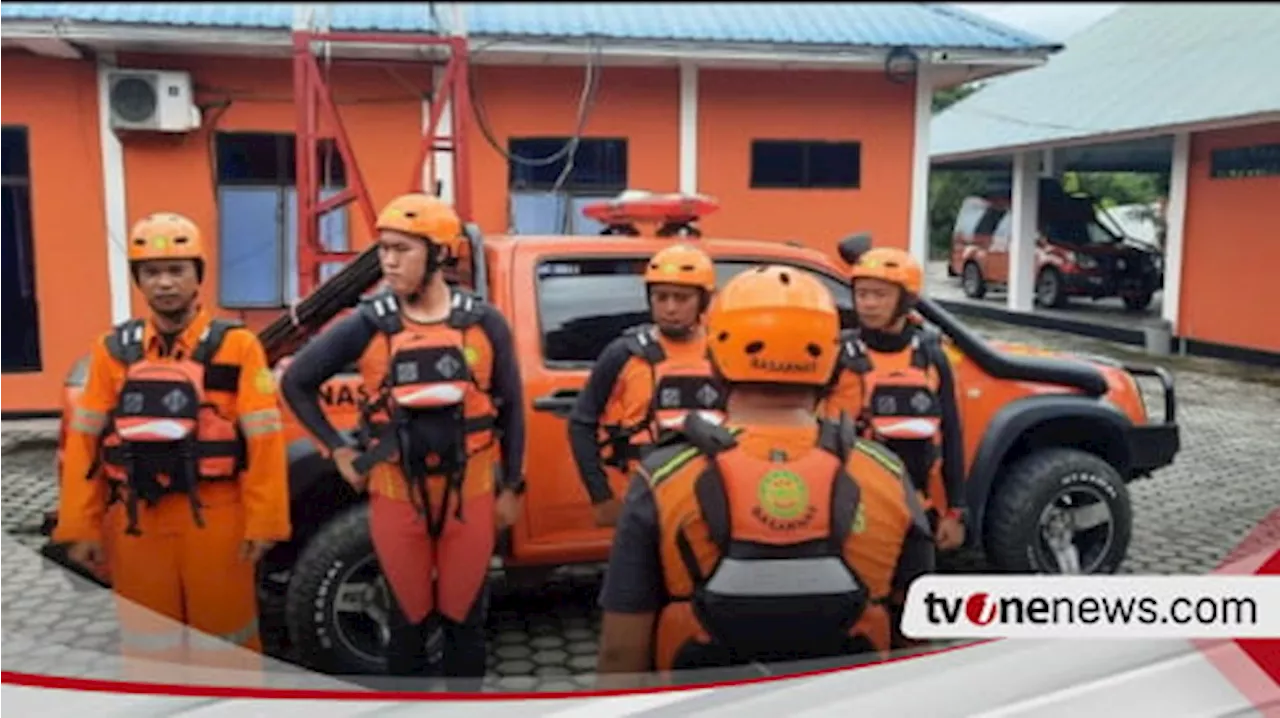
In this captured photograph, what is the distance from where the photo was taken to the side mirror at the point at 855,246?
2.39m

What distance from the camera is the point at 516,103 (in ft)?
6.98

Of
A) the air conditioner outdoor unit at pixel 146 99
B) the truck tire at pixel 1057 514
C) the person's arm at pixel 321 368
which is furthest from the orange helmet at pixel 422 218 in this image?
the truck tire at pixel 1057 514

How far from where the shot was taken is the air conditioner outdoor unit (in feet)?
5.25

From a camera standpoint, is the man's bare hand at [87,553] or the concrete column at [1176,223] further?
the man's bare hand at [87,553]

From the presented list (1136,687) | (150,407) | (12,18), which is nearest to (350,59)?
(12,18)

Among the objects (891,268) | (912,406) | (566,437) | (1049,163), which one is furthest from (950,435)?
(566,437)

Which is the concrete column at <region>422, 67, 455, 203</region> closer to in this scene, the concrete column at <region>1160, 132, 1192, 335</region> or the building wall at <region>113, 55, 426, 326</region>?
the building wall at <region>113, 55, 426, 326</region>

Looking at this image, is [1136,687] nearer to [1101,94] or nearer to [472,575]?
[1101,94]

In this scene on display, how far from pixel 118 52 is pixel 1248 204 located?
65.7 inches

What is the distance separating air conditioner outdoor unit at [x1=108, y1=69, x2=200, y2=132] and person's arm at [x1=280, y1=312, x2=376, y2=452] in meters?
0.63

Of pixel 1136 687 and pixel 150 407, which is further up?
pixel 150 407

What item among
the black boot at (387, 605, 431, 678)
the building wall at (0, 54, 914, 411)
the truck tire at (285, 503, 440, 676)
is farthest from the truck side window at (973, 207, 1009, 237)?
the truck tire at (285, 503, 440, 676)

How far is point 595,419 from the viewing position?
2561 mm

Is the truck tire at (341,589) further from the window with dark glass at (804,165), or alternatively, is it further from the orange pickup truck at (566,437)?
the window with dark glass at (804,165)
